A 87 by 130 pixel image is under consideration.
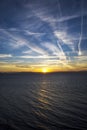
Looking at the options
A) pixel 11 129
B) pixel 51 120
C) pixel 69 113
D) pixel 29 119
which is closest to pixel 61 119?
pixel 51 120

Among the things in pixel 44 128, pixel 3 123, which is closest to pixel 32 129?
pixel 44 128

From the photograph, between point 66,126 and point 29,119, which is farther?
point 29,119

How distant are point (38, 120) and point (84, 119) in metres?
10.1

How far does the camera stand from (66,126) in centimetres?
2906

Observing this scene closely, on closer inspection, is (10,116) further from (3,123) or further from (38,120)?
(38,120)

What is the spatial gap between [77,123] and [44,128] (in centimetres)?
697

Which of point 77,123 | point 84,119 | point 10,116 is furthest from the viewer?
point 10,116

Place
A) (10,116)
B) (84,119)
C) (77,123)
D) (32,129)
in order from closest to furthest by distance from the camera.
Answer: (32,129), (77,123), (84,119), (10,116)

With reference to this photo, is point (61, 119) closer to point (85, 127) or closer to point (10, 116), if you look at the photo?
point (85, 127)

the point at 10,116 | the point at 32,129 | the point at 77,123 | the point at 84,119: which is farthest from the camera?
the point at 10,116

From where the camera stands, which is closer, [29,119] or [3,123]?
[3,123]

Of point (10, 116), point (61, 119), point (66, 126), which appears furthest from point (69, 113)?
point (10, 116)

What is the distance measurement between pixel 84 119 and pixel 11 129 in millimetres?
15610

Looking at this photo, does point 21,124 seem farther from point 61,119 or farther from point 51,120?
point 61,119
